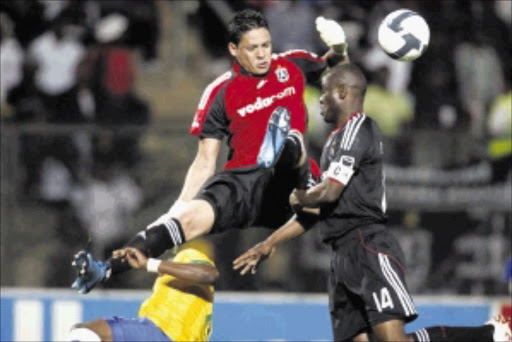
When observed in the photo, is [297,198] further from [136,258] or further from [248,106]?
[248,106]

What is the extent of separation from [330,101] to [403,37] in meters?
1.06

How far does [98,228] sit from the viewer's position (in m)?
11.7

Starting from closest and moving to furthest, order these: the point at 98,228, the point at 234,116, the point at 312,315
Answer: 1. the point at 234,116
2. the point at 312,315
3. the point at 98,228

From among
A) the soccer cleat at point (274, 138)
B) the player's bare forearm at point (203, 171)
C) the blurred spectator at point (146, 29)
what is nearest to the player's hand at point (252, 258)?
the soccer cleat at point (274, 138)

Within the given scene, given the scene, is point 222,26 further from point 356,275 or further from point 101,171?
point 356,275

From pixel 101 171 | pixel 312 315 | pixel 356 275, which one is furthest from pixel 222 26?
pixel 356 275

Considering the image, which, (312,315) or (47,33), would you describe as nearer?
(312,315)

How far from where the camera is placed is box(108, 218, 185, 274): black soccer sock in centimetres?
812

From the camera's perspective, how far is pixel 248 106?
29.8ft

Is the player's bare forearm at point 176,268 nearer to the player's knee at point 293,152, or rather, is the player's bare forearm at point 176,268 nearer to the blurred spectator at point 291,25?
the player's knee at point 293,152

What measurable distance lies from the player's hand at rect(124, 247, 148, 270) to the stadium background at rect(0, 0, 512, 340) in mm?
2737

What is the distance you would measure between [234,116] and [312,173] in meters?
0.65

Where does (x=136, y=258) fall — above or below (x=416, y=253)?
above

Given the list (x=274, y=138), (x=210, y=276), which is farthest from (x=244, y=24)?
(x=210, y=276)
